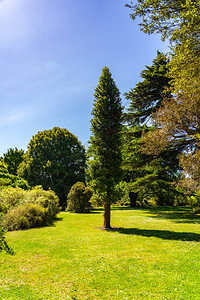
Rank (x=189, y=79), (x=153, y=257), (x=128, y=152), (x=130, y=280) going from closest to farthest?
(x=130, y=280) < (x=153, y=257) < (x=189, y=79) < (x=128, y=152)

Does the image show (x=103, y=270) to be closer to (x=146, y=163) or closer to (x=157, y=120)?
(x=157, y=120)

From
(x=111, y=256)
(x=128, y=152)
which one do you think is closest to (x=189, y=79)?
(x=111, y=256)

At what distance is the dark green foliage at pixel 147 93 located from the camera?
66.9 feet

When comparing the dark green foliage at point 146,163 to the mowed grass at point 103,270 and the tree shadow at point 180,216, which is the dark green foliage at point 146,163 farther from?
the mowed grass at point 103,270

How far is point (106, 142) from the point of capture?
50.1ft

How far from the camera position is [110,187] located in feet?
48.0

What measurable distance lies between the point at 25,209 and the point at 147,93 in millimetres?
18181

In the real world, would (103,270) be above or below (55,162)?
below

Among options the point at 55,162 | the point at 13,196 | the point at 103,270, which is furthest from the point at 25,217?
the point at 55,162

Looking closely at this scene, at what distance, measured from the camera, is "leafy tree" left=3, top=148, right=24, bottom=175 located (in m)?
57.2

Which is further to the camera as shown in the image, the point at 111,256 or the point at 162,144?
the point at 162,144

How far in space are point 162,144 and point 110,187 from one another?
5.51 m

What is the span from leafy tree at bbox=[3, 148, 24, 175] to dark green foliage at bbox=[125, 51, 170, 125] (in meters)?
48.2

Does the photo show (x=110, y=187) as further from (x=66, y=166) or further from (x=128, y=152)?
(x=66, y=166)
